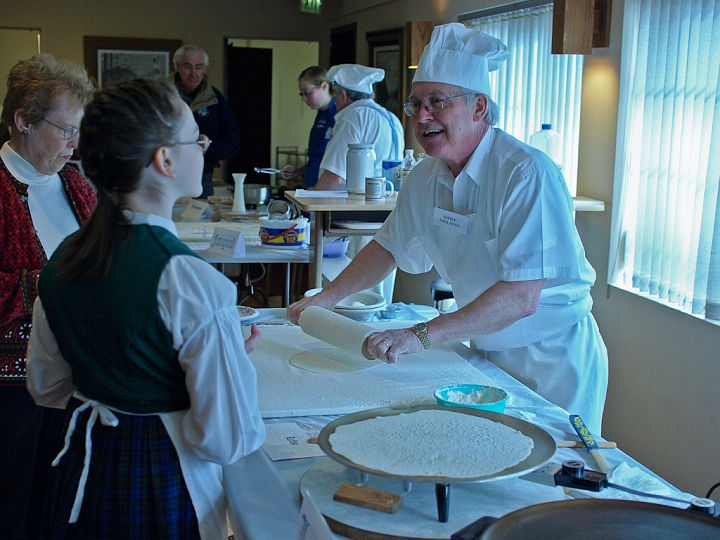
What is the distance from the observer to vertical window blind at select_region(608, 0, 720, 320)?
2.64m

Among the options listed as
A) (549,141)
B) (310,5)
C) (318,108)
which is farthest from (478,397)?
(310,5)

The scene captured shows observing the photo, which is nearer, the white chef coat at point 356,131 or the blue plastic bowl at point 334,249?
the blue plastic bowl at point 334,249

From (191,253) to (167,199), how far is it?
3.7 inches

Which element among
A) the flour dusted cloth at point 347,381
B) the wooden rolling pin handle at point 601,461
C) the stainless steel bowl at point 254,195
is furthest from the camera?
the stainless steel bowl at point 254,195

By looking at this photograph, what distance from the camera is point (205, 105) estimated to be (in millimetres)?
5090

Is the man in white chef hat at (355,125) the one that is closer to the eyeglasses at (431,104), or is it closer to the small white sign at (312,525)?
the eyeglasses at (431,104)

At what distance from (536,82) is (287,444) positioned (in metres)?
3.32

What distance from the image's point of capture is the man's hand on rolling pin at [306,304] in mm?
1853

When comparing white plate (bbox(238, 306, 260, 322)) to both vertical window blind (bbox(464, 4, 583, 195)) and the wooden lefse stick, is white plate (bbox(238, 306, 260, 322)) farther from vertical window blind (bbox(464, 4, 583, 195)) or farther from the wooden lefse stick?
vertical window blind (bbox(464, 4, 583, 195))

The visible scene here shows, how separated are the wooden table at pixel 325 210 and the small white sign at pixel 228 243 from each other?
0.99ft

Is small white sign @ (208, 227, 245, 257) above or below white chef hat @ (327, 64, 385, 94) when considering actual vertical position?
below

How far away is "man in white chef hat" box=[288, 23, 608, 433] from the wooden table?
1186 millimetres

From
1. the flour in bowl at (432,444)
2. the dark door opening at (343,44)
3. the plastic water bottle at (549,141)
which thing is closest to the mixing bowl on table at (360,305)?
the flour in bowl at (432,444)

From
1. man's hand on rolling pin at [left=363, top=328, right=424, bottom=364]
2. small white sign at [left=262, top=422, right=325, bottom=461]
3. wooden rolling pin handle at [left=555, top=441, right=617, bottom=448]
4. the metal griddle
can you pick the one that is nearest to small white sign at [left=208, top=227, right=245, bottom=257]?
man's hand on rolling pin at [left=363, top=328, right=424, bottom=364]
